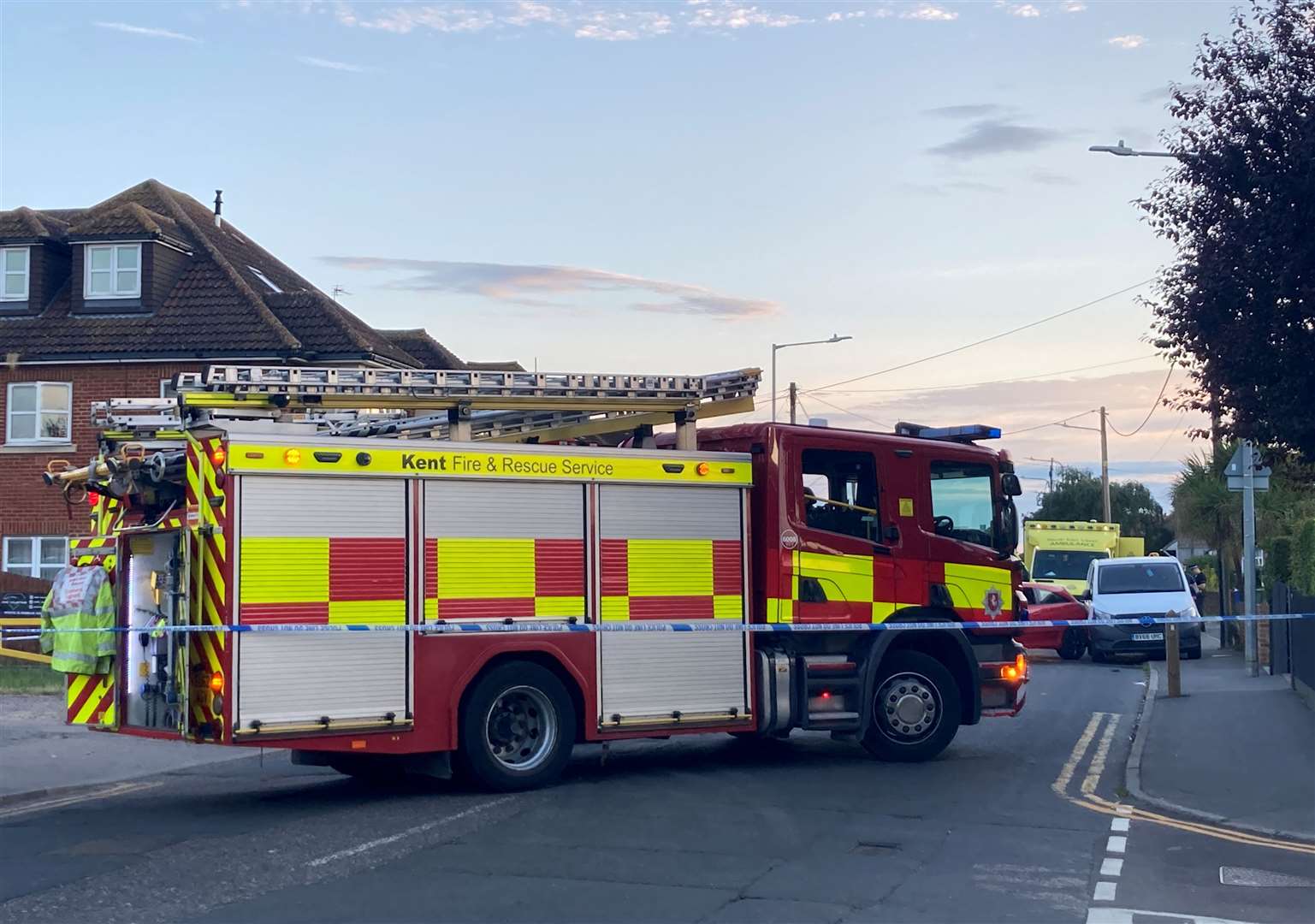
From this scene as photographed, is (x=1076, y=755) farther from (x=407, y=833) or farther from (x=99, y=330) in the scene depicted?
(x=99, y=330)

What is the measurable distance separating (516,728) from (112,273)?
73.2 ft

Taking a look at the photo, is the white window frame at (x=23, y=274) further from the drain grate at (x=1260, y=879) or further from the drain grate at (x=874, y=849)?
the drain grate at (x=1260, y=879)

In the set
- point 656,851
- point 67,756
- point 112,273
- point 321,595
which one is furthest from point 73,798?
point 112,273

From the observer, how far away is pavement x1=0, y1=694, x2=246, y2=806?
12.4 meters

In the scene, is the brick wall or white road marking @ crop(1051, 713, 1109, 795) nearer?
white road marking @ crop(1051, 713, 1109, 795)

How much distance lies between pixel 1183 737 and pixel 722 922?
8.90 m

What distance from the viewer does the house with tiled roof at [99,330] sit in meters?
29.0

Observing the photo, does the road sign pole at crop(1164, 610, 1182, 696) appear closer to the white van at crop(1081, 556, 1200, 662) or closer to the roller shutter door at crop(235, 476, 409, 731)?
the white van at crop(1081, 556, 1200, 662)

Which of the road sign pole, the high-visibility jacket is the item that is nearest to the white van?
the road sign pole

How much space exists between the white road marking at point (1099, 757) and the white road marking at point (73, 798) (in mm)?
7891

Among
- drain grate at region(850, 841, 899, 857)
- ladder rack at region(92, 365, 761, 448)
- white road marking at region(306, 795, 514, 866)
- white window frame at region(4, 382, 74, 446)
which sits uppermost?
white window frame at region(4, 382, 74, 446)

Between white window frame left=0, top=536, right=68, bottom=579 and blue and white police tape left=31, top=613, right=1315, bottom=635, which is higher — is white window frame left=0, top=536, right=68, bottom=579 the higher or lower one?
the higher one

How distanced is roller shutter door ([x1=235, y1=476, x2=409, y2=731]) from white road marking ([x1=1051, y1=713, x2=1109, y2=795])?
5419mm

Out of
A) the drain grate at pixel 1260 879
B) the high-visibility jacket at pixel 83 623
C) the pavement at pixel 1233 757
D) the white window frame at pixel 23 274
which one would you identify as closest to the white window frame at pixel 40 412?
the white window frame at pixel 23 274
